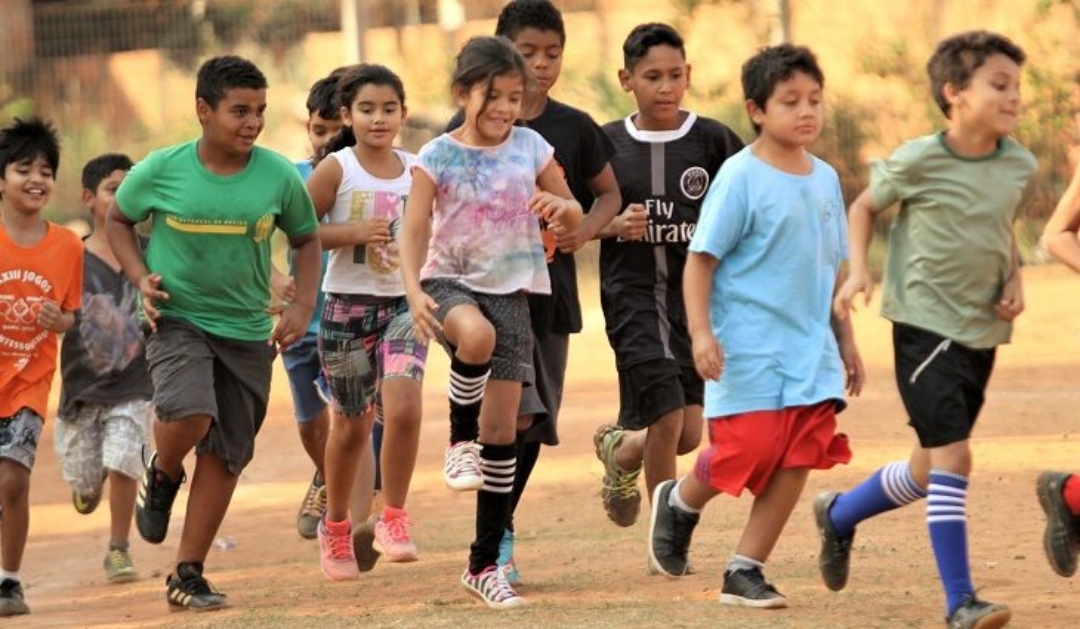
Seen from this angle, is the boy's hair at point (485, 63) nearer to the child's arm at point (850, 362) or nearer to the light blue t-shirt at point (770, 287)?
the light blue t-shirt at point (770, 287)

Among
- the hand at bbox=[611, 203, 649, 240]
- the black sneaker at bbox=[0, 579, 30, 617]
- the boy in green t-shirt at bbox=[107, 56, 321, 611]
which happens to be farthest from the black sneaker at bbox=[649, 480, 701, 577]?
the black sneaker at bbox=[0, 579, 30, 617]

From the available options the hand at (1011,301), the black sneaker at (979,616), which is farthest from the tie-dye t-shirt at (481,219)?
the black sneaker at (979,616)

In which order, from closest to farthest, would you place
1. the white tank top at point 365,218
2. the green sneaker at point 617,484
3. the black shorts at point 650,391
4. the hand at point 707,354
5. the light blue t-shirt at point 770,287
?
the hand at point 707,354
the light blue t-shirt at point 770,287
the black shorts at point 650,391
the white tank top at point 365,218
the green sneaker at point 617,484

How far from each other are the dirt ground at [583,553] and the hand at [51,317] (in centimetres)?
117

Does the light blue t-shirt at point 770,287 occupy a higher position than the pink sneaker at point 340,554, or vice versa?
the light blue t-shirt at point 770,287

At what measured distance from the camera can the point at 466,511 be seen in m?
11.4

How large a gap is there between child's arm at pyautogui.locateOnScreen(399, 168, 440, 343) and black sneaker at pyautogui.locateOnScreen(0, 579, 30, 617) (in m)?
2.52

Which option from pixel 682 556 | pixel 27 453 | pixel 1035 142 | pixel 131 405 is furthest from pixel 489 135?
pixel 1035 142

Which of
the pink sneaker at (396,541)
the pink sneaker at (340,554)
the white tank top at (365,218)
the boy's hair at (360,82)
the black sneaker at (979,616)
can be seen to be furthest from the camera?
the boy's hair at (360,82)

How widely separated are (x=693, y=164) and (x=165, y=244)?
6.78ft

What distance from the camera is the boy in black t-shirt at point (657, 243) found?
8055 mm

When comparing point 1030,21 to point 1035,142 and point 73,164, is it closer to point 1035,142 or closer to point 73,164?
point 1035,142

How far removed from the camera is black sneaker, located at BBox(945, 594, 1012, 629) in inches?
235

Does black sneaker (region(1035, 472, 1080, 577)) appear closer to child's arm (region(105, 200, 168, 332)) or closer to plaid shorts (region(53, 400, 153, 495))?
child's arm (region(105, 200, 168, 332))
